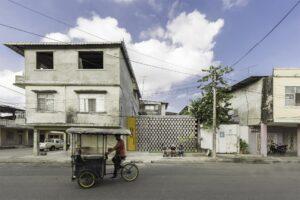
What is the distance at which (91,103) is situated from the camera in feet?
90.8

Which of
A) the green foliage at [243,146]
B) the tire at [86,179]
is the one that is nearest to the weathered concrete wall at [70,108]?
the green foliage at [243,146]

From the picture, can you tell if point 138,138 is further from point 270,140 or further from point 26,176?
point 26,176

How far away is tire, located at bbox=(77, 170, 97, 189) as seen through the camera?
37.3ft

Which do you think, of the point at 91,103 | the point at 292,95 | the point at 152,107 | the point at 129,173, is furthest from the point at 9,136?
the point at 129,173

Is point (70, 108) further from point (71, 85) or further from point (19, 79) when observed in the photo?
point (19, 79)

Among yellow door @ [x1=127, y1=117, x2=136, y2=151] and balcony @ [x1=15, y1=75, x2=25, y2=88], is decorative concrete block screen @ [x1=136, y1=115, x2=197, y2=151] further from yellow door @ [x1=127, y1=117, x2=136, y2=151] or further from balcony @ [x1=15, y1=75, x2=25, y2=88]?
balcony @ [x1=15, y1=75, x2=25, y2=88]

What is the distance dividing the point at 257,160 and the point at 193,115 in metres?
8.04

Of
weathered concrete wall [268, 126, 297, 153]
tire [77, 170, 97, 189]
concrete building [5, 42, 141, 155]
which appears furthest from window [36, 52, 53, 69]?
weathered concrete wall [268, 126, 297, 153]

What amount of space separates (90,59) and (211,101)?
11.9 metres

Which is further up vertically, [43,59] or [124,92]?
[43,59]

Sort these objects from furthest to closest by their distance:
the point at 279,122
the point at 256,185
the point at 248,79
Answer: the point at 248,79 < the point at 279,122 < the point at 256,185

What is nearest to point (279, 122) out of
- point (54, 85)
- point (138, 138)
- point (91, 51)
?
point (138, 138)

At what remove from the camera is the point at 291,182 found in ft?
42.0

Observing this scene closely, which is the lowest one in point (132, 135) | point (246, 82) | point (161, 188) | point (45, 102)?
point (161, 188)
